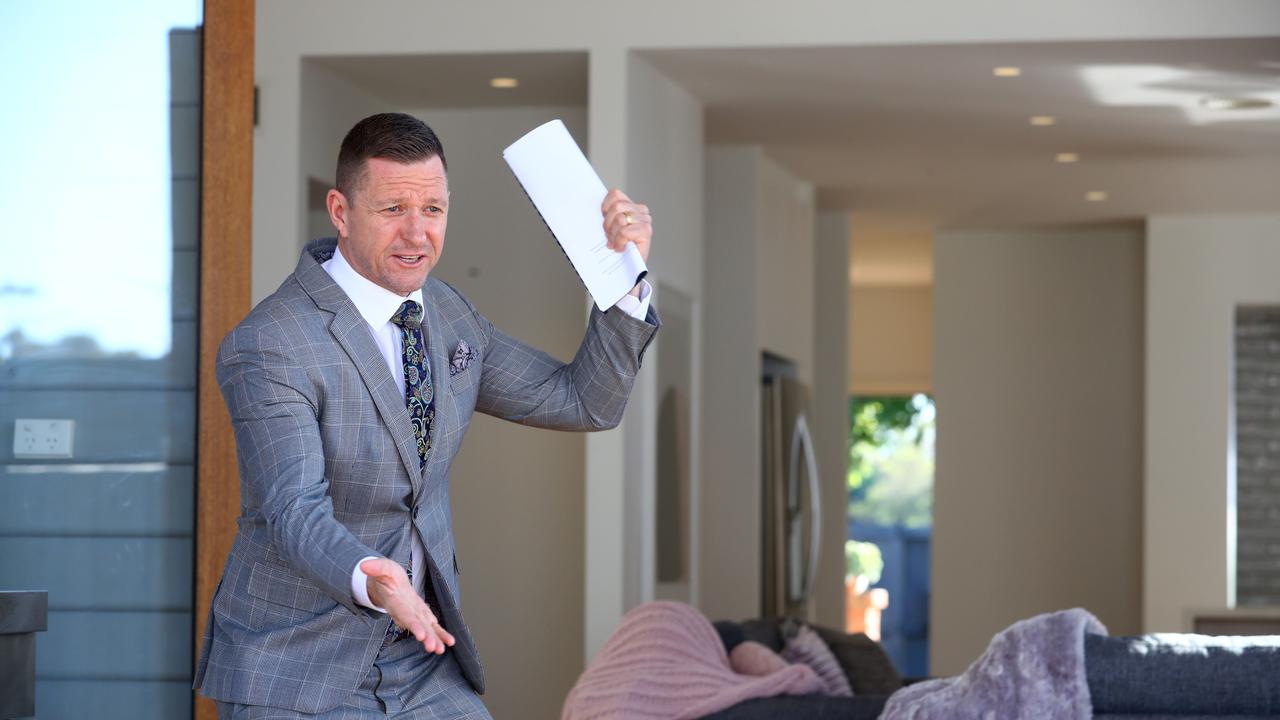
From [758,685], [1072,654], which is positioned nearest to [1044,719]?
[1072,654]

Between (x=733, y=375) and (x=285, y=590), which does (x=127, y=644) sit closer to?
(x=285, y=590)

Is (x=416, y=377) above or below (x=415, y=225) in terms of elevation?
below

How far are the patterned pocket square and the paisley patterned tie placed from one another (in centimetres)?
5

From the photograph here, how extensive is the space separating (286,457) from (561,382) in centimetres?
46

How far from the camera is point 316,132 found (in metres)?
5.32

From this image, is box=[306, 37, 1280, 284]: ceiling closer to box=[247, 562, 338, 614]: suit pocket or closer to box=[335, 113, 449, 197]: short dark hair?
box=[335, 113, 449, 197]: short dark hair

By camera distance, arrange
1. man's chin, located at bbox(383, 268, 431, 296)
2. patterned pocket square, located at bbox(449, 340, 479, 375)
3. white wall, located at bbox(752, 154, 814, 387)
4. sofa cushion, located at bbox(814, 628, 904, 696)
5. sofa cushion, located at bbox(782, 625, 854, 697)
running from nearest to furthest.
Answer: man's chin, located at bbox(383, 268, 431, 296) < patterned pocket square, located at bbox(449, 340, 479, 375) < sofa cushion, located at bbox(782, 625, 854, 697) < sofa cushion, located at bbox(814, 628, 904, 696) < white wall, located at bbox(752, 154, 814, 387)

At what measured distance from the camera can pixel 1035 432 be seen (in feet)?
29.9

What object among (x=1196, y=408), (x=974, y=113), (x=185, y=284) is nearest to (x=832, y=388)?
(x=1196, y=408)

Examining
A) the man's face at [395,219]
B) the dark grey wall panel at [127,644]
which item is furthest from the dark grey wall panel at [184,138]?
the man's face at [395,219]

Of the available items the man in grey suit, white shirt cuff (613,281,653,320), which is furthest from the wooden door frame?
white shirt cuff (613,281,653,320)

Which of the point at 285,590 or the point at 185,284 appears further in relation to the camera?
the point at 185,284

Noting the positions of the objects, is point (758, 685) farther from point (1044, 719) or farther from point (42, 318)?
point (42, 318)

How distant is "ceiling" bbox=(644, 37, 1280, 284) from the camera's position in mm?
5203
